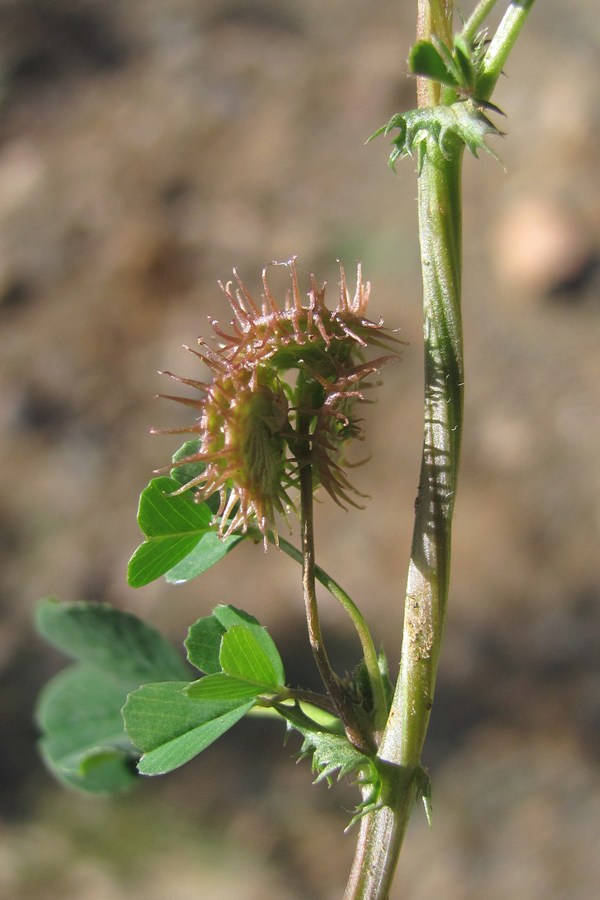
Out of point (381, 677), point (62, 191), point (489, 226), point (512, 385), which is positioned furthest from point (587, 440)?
point (381, 677)

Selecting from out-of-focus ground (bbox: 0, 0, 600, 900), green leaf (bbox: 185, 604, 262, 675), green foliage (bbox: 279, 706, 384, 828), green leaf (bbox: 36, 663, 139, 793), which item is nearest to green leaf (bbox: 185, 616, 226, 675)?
green leaf (bbox: 185, 604, 262, 675)

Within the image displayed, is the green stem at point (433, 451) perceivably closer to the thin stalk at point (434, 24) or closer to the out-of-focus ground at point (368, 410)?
the thin stalk at point (434, 24)

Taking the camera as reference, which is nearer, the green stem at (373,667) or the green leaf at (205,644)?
the green stem at (373,667)

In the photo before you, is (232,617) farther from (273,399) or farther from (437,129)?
(437,129)

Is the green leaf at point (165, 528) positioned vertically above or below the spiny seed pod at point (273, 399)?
below

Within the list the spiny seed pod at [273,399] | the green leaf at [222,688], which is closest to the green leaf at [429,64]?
the spiny seed pod at [273,399]

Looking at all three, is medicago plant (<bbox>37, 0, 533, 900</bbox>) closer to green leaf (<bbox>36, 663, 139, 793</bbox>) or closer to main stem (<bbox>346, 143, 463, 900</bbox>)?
main stem (<bbox>346, 143, 463, 900</bbox>)
